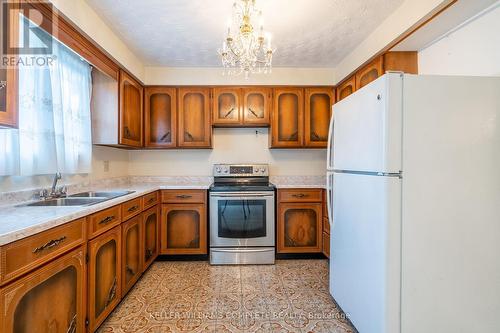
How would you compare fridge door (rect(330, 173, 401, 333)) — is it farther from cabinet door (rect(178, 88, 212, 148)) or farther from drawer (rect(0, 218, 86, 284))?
cabinet door (rect(178, 88, 212, 148))

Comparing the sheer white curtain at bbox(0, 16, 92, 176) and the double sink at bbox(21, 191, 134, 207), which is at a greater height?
the sheer white curtain at bbox(0, 16, 92, 176)

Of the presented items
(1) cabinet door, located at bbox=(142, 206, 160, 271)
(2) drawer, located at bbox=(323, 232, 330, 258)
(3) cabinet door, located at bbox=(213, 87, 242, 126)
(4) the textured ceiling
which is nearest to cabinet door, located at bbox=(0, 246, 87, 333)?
(1) cabinet door, located at bbox=(142, 206, 160, 271)

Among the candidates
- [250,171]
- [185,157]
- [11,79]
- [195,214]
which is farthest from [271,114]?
[11,79]

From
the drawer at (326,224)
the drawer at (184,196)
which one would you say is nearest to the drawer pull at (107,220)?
the drawer at (184,196)

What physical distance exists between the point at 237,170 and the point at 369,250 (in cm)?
210

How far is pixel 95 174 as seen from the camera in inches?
102

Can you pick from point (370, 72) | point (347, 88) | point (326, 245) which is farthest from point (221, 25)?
→ point (326, 245)

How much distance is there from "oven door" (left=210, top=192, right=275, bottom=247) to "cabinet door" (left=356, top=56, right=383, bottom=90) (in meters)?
1.56

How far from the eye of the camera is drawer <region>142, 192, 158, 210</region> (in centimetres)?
253

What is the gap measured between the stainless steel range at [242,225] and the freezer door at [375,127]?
133cm

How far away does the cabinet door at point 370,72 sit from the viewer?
2.29 metres

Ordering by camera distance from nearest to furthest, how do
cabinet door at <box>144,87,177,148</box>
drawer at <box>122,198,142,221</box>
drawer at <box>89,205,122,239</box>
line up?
1. drawer at <box>89,205,122,239</box>
2. drawer at <box>122,198,142,221</box>
3. cabinet door at <box>144,87,177,148</box>

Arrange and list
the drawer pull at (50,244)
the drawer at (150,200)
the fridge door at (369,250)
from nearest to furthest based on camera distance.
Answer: the drawer pull at (50,244) → the fridge door at (369,250) → the drawer at (150,200)

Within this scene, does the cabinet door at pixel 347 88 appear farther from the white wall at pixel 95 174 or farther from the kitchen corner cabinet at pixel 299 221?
the white wall at pixel 95 174
